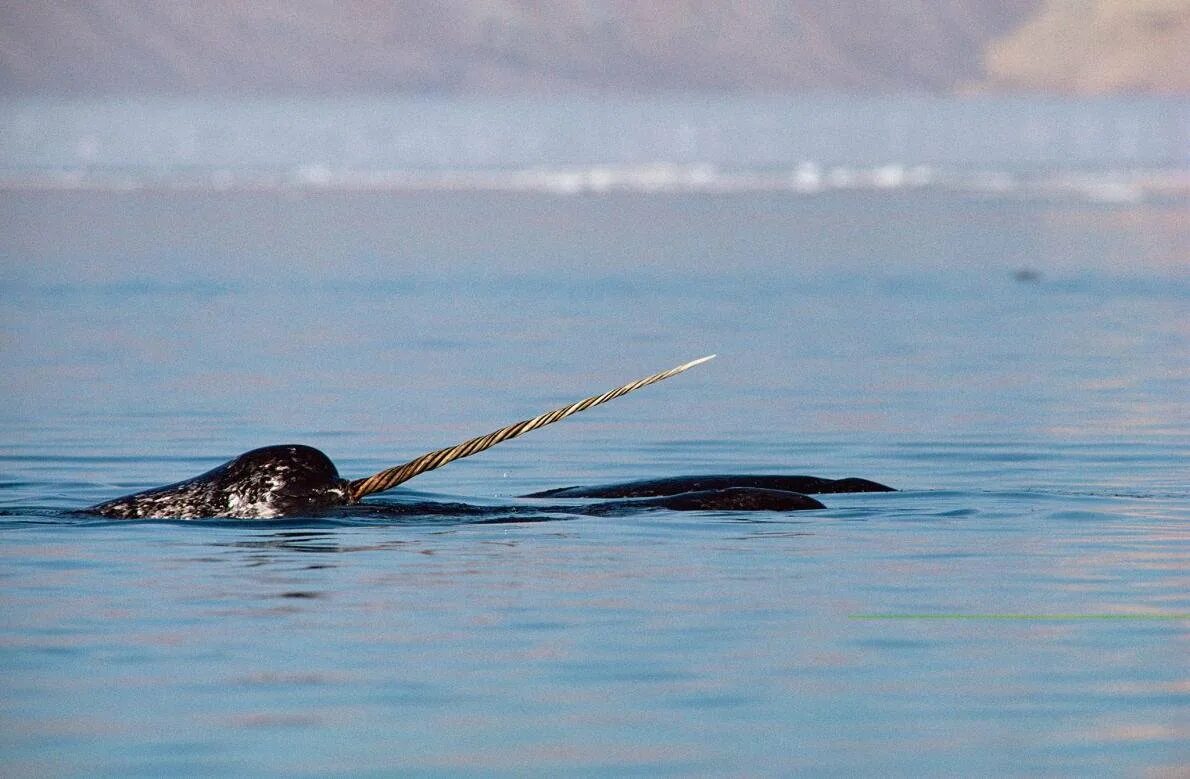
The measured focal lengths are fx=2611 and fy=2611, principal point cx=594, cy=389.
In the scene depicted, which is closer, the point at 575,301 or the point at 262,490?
the point at 262,490

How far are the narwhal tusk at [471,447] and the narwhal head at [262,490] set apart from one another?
0.18 m

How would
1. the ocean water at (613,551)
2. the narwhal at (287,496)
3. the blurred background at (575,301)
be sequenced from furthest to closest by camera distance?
1. the blurred background at (575,301)
2. the narwhal at (287,496)
3. the ocean water at (613,551)

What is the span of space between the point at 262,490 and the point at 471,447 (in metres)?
1.76

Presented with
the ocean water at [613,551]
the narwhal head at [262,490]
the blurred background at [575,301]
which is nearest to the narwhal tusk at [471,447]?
the narwhal head at [262,490]

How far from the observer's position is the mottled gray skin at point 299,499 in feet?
46.8

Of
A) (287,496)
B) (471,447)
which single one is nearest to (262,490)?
(287,496)

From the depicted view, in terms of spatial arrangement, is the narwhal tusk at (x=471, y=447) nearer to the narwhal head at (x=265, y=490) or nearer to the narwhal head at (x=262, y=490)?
the narwhal head at (x=265, y=490)

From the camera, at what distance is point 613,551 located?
13.2m

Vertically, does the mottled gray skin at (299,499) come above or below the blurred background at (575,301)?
below

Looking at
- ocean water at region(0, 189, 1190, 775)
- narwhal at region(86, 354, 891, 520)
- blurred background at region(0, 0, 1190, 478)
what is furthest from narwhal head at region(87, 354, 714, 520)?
blurred background at region(0, 0, 1190, 478)

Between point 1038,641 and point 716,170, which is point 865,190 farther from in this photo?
point 1038,641

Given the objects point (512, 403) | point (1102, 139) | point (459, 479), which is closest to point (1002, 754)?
point (459, 479)

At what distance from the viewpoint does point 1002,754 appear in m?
8.62

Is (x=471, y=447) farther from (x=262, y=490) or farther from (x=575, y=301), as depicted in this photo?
(x=575, y=301)
